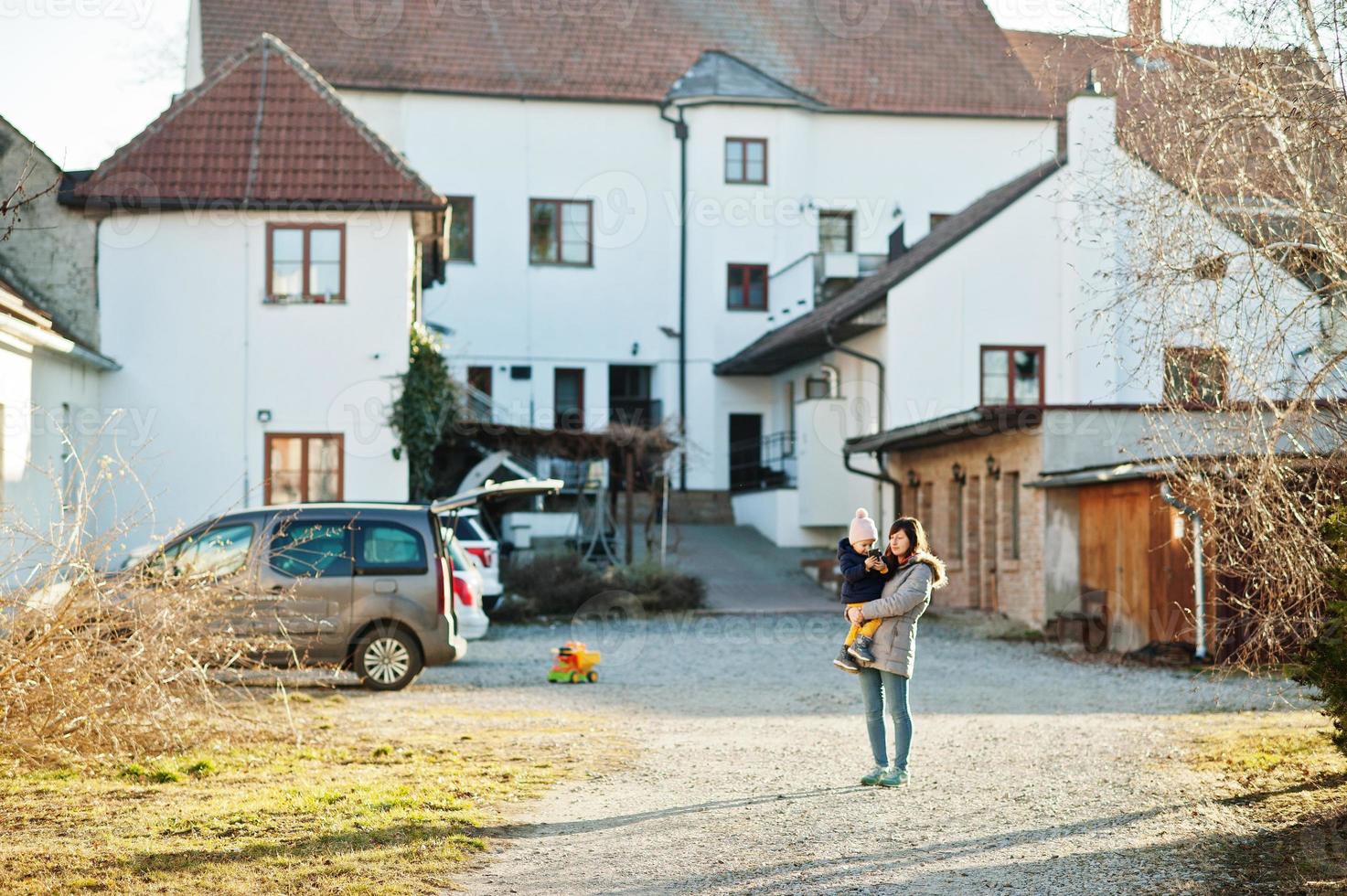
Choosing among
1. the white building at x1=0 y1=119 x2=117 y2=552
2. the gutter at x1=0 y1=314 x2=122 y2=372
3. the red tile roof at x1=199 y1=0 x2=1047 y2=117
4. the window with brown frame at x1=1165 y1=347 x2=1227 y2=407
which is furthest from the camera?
the red tile roof at x1=199 y1=0 x2=1047 y2=117

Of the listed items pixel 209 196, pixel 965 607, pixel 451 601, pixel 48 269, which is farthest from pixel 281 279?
pixel 965 607

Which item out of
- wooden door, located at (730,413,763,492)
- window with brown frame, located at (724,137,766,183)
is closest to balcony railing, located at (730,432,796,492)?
wooden door, located at (730,413,763,492)

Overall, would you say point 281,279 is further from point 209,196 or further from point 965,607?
point 965,607

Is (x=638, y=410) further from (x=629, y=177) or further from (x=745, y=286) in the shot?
(x=629, y=177)

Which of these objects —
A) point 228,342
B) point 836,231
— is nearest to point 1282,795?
point 228,342

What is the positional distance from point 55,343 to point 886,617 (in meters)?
13.1

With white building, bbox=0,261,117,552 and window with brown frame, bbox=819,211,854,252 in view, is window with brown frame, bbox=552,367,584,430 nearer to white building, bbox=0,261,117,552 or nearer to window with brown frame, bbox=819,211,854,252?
window with brown frame, bbox=819,211,854,252

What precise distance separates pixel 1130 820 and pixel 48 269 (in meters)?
19.4

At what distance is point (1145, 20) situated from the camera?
30.4 feet

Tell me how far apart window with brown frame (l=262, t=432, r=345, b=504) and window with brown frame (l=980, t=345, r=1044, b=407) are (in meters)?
12.6

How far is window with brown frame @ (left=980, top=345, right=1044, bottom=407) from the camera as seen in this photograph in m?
30.6

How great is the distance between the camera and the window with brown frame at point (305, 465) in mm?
24250

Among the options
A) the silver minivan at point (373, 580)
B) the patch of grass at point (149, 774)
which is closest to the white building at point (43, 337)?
the silver minivan at point (373, 580)

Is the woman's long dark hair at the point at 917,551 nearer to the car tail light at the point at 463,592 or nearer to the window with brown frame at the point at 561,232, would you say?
the car tail light at the point at 463,592
